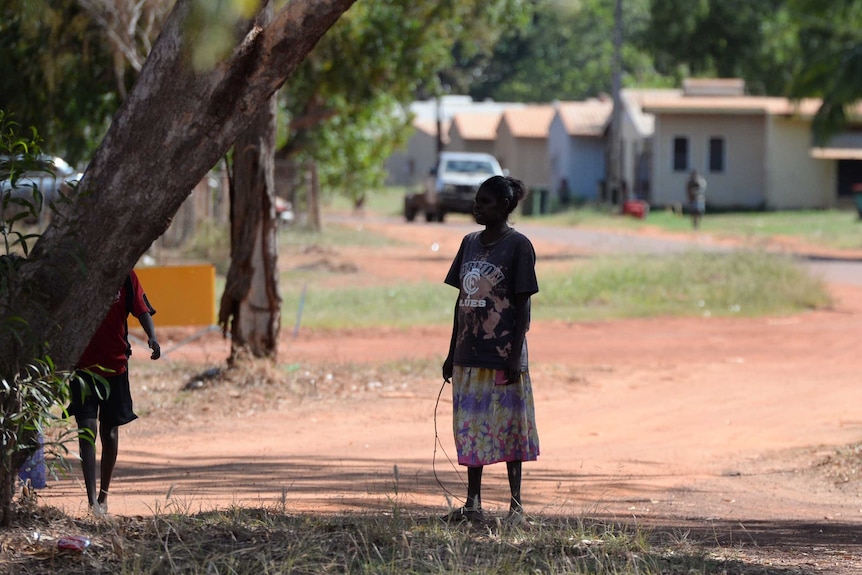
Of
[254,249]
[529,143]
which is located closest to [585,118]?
[529,143]

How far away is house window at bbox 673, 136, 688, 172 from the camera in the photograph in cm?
→ 4466

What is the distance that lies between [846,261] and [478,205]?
72.5 ft

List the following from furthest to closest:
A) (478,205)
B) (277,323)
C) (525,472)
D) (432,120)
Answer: (432,120)
(277,323)
(525,472)
(478,205)

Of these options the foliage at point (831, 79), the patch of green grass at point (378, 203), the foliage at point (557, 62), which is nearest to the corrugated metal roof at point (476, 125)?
the patch of green grass at point (378, 203)

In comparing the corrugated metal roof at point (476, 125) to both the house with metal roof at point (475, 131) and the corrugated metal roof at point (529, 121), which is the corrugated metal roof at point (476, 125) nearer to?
the house with metal roof at point (475, 131)

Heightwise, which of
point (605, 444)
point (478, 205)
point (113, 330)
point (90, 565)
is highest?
point (478, 205)

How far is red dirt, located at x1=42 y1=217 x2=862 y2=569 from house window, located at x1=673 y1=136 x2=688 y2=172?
28.4 metres

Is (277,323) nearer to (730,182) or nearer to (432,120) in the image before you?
(730,182)

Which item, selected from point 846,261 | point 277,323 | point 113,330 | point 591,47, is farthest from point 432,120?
point 113,330

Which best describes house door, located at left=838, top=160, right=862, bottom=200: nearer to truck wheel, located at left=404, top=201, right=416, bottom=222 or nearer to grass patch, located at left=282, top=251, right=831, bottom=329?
truck wheel, located at left=404, top=201, right=416, bottom=222

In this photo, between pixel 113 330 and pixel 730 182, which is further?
pixel 730 182

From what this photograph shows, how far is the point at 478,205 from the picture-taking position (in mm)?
6039

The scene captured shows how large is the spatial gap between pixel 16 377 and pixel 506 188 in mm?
2545

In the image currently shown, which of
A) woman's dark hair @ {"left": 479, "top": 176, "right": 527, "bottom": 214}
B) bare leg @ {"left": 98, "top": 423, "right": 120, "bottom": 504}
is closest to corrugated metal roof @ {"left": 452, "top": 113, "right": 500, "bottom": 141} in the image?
woman's dark hair @ {"left": 479, "top": 176, "right": 527, "bottom": 214}
